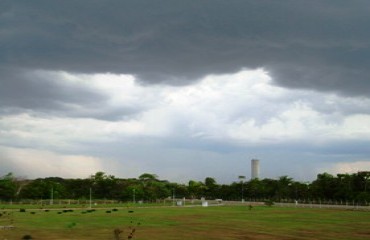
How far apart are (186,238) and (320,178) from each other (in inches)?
3961

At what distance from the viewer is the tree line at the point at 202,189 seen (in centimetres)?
12462

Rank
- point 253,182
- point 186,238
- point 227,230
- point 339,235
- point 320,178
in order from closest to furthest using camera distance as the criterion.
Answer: point 186,238 → point 339,235 → point 227,230 → point 320,178 → point 253,182

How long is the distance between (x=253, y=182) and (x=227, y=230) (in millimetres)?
108805

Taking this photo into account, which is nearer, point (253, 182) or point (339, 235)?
point (339, 235)

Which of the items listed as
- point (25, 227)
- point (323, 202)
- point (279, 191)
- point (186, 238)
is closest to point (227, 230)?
point (186, 238)

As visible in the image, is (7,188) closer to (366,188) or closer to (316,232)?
(366,188)

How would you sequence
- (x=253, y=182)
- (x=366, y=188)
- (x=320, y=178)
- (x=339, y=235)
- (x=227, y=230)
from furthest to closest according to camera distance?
1. (x=253, y=182)
2. (x=320, y=178)
3. (x=366, y=188)
4. (x=227, y=230)
5. (x=339, y=235)

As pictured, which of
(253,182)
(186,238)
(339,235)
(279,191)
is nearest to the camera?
(186,238)

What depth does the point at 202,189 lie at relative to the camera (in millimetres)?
175500

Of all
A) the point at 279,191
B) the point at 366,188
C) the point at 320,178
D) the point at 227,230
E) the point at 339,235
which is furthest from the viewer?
the point at 279,191

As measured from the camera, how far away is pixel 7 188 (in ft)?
412

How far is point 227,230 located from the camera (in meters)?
49.5

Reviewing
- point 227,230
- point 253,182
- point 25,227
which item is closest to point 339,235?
point 227,230

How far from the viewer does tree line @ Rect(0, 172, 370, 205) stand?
12462cm
